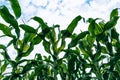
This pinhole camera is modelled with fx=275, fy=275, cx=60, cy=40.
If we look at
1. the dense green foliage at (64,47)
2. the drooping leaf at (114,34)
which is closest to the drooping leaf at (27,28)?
the dense green foliage at (64,47)

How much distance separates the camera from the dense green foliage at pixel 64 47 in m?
2.43

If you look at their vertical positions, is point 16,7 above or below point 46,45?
above

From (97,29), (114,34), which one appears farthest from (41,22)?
(114,34)

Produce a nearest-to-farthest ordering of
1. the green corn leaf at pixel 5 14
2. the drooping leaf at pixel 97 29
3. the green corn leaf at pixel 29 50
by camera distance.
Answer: the green corn leaf at pixel 5 14, the green corn leaf at pixel 29 50, the drooping leaf at pixel 97 29

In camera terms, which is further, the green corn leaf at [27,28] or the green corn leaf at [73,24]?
the green corn leaf at [73,24]

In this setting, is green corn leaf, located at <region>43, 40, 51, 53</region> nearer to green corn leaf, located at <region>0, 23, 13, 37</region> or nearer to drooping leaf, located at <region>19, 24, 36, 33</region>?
drooping leaf, located at <region>19, 24, 36, 33</region>

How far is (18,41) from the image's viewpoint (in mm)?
2488

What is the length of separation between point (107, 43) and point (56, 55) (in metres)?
0.52

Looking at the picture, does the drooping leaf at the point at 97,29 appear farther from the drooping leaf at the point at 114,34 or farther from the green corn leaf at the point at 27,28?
the green corn leaf at the point at 27,28

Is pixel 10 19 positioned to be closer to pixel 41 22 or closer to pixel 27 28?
pixel 27 28

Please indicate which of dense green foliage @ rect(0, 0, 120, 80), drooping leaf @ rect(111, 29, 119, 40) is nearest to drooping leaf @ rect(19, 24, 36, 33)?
dense green foliage @ rect(0, 0, 120, 80)

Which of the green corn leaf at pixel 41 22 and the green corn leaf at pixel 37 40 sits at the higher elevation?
the green corn leaf at pixel 41 22

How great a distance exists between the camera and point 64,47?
2551 millimetres

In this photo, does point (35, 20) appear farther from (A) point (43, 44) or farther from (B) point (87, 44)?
(B) point (87, 44)
